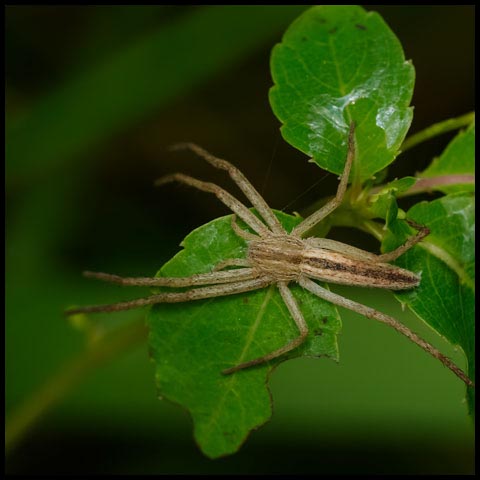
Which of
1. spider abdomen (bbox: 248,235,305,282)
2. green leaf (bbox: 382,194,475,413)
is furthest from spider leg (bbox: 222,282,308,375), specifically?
green leaf (bbox: 382,194,475,413)

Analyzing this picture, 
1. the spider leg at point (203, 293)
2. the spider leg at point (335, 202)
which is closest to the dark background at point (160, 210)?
the spider leg at point (335, 202)

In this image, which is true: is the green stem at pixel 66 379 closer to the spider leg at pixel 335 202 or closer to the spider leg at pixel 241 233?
the spider leg at pixel 241 233

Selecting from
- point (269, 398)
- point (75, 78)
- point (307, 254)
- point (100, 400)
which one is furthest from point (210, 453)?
point (75, 78)

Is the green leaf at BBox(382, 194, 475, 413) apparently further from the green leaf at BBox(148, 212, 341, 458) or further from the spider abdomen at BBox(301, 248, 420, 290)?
the green leaf at BBox(148, 212, 341, 458)

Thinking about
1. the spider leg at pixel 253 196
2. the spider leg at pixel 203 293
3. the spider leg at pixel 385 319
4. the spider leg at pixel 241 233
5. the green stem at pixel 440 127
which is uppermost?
the green stem at pixel 440 127

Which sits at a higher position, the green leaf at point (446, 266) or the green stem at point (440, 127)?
the green stem at point (440, 127)

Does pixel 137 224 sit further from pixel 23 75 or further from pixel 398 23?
pixel 398 23
